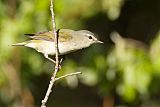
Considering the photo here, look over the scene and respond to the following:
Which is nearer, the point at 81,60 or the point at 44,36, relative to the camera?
the point at 44,36

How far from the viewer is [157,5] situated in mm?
8086

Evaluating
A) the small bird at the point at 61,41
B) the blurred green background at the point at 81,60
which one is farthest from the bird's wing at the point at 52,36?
the blurred green background at the point at 81,60

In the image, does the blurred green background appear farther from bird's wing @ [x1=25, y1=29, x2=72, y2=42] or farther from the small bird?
bird's wing @ [x1=25, y1=29, x2=72, y2=42]

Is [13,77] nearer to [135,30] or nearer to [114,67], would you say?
[114,67]

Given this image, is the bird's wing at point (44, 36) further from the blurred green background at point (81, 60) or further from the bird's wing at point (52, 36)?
the blurred green background at point (81, 60)

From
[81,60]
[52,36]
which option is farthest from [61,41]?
[81,60]

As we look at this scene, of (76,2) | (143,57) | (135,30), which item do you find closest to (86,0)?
(76,2)

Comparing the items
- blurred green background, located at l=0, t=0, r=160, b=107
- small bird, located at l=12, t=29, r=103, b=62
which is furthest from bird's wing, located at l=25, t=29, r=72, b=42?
blurred green background, located at l=0, t=0, r=160, b=107

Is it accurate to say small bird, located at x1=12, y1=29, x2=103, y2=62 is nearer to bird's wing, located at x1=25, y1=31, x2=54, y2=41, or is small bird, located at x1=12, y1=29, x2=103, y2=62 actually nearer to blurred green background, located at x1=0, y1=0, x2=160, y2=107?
bird's wing, located at x1=25, y1=31, x2=54, y2=41

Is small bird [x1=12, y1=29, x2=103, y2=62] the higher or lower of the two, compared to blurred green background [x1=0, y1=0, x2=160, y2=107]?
higher

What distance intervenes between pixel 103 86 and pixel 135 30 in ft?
14.0

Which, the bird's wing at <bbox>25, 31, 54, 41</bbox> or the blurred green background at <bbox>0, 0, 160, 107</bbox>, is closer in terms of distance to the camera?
the bird's wing at <bbox>25, 31, 54, 41</bbox>

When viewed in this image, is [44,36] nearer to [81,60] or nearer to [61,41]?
[61,41]

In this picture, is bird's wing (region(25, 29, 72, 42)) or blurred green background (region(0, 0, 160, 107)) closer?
bird's wing (region(25, 29, 72, 42))
